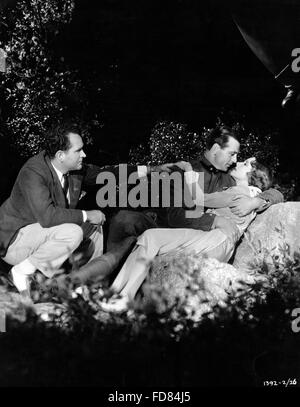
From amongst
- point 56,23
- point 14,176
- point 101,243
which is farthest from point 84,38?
point 101,243

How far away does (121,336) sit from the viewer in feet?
15.4

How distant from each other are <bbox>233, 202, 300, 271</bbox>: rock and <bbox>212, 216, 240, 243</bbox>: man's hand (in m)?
0.12

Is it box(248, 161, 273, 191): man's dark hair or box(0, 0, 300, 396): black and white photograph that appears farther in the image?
box(248, 161, 273, 191): man's dark hair

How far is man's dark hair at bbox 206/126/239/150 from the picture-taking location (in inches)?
256

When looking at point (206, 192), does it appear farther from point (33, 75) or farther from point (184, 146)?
point (33, 75)

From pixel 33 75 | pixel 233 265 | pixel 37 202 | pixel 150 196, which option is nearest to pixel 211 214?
pixel 233 265

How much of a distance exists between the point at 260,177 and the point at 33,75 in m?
1.93

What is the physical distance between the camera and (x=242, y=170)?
22.0ft

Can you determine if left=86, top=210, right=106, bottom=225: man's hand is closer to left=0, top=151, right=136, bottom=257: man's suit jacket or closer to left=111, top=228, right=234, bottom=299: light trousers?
left=0, top=151, right=136, bottom=257: man's suit jacket

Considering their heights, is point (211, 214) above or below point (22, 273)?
above

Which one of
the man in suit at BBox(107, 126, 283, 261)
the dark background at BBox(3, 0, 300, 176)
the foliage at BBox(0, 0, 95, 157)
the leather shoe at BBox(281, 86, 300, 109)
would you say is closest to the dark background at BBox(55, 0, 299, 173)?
the dark background at BBox(3, 0, 300, 176)
